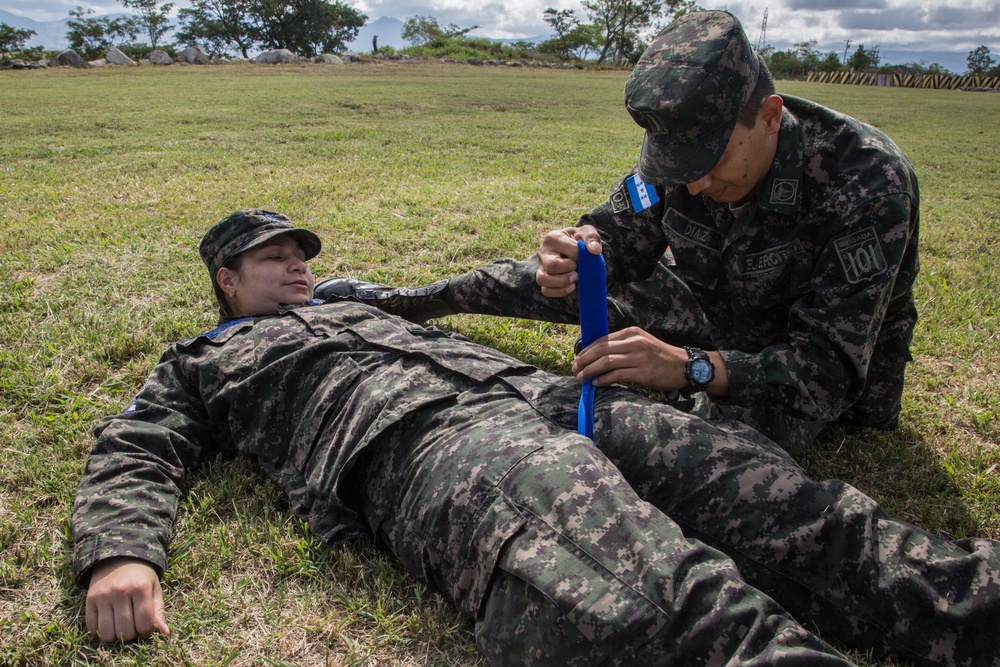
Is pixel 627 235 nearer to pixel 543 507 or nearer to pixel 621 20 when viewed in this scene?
pixel 543 507

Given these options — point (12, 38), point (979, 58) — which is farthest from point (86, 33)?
point (979, 58)

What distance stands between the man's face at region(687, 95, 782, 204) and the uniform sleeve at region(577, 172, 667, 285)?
0.61m

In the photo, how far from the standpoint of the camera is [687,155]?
218 centimetres

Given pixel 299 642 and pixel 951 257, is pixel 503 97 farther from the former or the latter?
pixel 299 642

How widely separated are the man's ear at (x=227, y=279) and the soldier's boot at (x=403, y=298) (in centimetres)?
68

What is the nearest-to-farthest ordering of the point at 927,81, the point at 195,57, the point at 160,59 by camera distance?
1. the point at 160,59
2. the point at 195,57
3. the point at 927,81

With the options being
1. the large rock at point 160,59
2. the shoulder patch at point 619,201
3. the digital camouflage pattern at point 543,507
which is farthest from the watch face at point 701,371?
the large rock at point 160,59

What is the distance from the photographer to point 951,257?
5242 millimetres

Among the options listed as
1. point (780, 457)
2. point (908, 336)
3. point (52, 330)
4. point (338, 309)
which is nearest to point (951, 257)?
point (908, 336)

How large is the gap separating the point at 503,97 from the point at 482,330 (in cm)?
1648

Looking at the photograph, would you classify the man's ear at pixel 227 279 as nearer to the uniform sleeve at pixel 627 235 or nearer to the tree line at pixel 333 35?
the uniform sleeve at pixel 627 235

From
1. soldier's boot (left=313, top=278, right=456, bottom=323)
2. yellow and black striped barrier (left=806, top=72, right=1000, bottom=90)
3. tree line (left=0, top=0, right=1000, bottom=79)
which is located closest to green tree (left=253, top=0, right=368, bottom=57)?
tree line (left=0, top=0, right=1000, bottom=79)

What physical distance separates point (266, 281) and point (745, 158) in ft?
6.20

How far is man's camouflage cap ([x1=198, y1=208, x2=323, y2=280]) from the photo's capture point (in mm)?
2887
